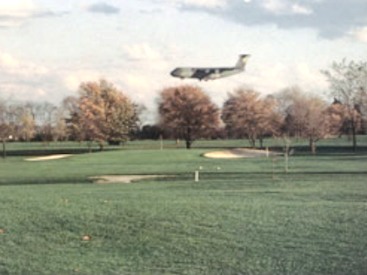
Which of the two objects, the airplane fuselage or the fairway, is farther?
the airplane fuselage

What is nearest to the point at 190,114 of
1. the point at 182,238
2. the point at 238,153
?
the point at 238,153

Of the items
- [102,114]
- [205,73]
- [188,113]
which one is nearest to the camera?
[205,73]

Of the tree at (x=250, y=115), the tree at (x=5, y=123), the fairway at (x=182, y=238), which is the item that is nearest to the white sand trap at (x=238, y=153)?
the tree at (x=250, y=115)

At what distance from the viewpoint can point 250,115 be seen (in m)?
91.5

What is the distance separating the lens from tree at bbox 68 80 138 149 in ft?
278

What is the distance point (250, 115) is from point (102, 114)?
18.7 meters

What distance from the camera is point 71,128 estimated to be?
8894 centimetres

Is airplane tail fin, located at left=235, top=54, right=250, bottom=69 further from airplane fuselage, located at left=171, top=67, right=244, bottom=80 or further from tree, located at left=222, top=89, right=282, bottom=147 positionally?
tree, located at left=222, top=89, right=282, bottom=147

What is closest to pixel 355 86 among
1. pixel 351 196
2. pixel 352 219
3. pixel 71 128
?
pixel 71 128

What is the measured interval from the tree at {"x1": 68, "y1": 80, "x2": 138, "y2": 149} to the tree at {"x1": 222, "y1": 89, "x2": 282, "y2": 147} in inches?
487

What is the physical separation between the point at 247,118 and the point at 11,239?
82219 mm

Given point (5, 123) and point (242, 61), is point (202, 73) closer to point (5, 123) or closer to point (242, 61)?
point (242, 61)

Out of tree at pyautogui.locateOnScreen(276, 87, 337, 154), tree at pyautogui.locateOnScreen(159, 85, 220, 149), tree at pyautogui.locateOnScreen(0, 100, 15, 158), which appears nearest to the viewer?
tree at pyautogui.locateOnScreen(276, 87, 337, 154)

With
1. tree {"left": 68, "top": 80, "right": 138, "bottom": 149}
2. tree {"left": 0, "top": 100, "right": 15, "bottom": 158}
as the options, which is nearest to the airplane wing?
tree {"left": 0, "top": 100, "right": 15, "bottom": 158}
